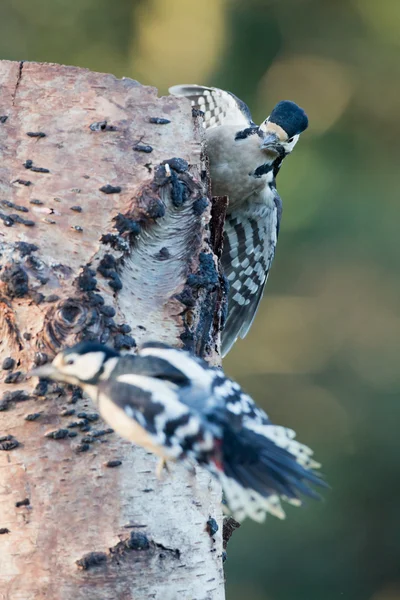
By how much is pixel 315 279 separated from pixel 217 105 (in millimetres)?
2484

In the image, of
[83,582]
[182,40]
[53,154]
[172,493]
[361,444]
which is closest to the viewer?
[83,582]

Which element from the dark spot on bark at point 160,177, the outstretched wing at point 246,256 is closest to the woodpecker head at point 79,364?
the dark spot on bark at point 160,177

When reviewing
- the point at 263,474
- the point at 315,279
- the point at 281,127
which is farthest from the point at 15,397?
the point at 315,279

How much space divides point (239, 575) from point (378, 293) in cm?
165

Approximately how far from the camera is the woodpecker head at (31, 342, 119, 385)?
183 centimetres

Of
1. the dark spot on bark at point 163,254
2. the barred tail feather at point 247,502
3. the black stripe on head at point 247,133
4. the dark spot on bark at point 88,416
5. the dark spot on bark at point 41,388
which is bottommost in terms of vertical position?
the dark spot on bark at point 88,416

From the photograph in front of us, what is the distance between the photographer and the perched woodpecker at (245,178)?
3018 mm

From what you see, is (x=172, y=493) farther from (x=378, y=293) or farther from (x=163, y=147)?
(x=378, y=293)

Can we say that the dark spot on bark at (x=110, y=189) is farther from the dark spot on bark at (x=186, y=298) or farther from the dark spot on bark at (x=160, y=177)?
the dark spot on bark at (x=186, y=298)

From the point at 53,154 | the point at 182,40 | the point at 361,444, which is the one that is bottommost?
the point at 361,444

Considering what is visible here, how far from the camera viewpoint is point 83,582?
1.87 meters

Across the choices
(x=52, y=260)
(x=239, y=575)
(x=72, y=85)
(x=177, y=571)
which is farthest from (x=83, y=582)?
(x=239, y=575)

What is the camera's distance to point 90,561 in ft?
6.13

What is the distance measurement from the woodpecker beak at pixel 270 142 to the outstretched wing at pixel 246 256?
0.22 metres
